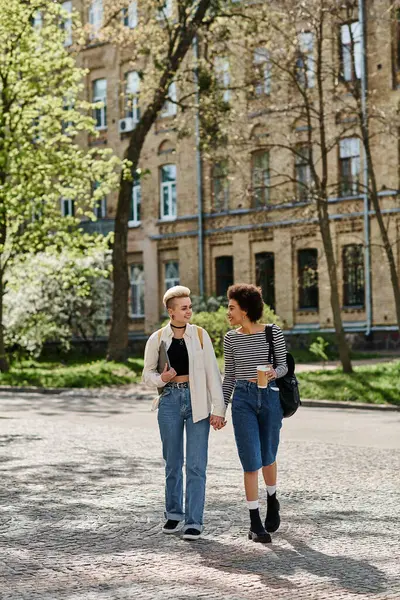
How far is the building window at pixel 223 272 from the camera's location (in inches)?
1763

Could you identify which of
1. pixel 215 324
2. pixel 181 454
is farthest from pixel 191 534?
pixel 215 324

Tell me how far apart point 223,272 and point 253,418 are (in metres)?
37.1

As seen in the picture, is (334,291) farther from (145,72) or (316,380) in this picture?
(145,72)

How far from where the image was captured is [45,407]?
2239 cm

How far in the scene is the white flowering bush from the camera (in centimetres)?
3716

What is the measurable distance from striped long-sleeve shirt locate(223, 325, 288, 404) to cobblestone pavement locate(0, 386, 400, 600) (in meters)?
1.20

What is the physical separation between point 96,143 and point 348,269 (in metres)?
16.0

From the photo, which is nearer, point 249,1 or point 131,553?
point 131,553

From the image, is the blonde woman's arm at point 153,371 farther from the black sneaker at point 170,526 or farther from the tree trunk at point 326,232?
the tree trunk at point 326,232

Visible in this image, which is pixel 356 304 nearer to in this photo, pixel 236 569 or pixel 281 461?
pixel 281 461

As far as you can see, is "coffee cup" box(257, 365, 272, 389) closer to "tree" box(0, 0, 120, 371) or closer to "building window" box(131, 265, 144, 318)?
"tree" box(0, 0, 120, 371)

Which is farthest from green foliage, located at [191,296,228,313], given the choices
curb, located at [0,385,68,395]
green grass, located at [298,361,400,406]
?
green grass, located at [298,361,400,406]

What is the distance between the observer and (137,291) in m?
48.3

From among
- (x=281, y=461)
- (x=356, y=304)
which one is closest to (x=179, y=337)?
(x=281, y=461)
